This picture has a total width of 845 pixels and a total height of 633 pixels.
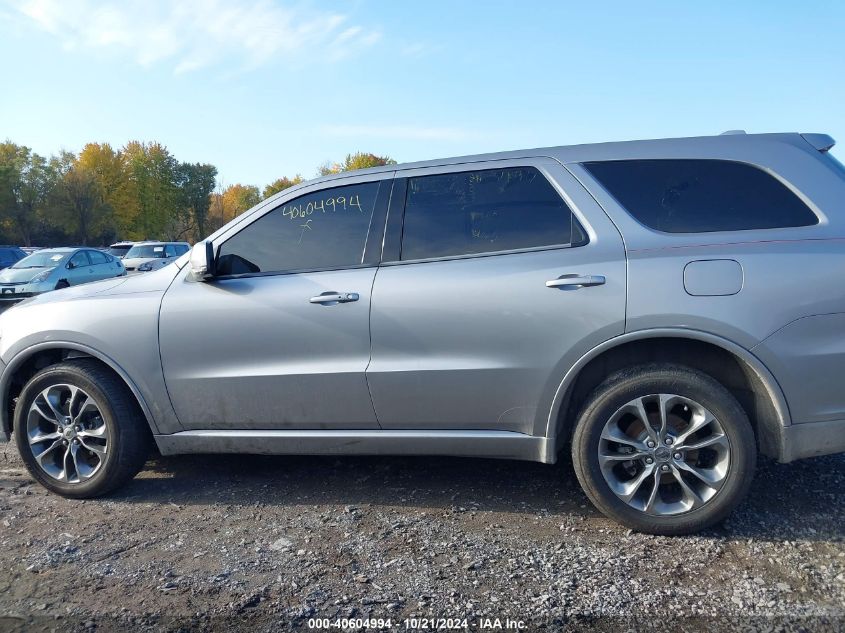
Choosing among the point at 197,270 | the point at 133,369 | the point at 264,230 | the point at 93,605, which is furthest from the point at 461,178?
the point at 93,605

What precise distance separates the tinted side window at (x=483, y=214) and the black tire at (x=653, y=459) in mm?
772

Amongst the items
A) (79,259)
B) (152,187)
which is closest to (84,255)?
(79,259)

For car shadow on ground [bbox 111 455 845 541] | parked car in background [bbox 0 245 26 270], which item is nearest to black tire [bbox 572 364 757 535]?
car shadow on ground [bbox 111 455 845 541]

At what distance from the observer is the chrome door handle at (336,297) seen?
347 centimetres

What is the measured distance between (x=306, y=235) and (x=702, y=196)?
2117mm

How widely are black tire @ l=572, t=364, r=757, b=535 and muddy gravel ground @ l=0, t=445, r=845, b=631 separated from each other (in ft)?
0.36

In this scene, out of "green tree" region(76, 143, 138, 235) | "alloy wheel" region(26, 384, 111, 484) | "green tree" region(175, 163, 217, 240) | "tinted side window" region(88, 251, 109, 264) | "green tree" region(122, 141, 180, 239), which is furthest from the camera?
"green tree" region(175, 163, 217, 240)

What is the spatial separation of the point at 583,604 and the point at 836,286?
5.96ft

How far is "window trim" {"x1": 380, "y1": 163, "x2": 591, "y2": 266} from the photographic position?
3359 millimetres

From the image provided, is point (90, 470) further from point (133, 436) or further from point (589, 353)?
point (589, 353)

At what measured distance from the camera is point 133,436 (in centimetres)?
382

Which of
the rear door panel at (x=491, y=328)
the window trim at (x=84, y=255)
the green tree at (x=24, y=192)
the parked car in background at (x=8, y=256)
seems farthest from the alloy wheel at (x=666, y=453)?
the green tree at (x=24, y=192)

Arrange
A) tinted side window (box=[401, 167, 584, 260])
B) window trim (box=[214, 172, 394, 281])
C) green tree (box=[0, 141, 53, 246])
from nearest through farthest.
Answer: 1. tinted side window (box=[401, 167, 584, 260])
2. window trim (box=[214, 172, 394, 281])
3. green tree (box=[0, 141, 53, 246])

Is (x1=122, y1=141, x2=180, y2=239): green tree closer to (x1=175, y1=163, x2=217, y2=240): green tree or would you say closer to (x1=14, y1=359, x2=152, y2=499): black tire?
(x1=175, y1=163, x2=217, y2=240): green tree
